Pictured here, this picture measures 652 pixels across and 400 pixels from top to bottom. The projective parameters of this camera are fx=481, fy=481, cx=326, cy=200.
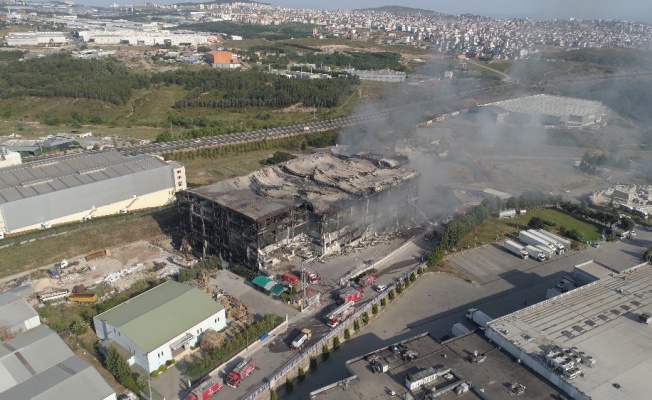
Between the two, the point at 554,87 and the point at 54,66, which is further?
the point at 554,87

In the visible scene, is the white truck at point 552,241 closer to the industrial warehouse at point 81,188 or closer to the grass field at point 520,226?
the grass field at point 520,226

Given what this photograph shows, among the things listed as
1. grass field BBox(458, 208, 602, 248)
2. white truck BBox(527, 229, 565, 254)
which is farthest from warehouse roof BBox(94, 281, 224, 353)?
white truck BBox(527, 229, 565, 254)

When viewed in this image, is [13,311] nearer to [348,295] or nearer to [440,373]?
[348,295]

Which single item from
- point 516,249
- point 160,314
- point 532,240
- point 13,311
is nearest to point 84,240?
point 13,311

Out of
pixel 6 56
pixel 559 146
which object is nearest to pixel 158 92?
pixel 6 56

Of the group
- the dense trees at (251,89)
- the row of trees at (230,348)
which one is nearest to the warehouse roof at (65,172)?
the row of trees at (230,348)

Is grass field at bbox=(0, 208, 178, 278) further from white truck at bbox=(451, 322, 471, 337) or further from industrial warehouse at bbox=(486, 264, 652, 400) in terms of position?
industrial warehouse at bbox=(486, 264, 652, 400)

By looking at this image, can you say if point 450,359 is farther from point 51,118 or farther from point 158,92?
point 158,92
